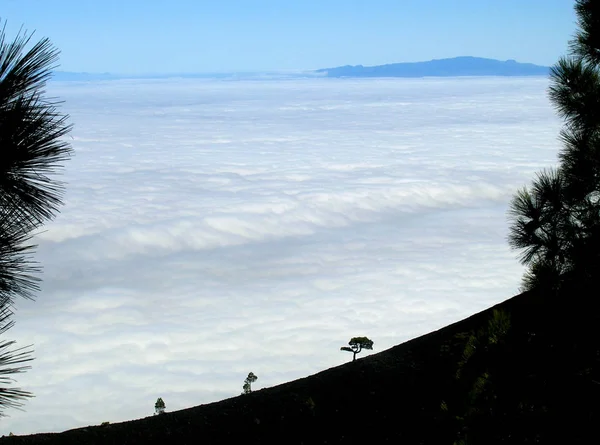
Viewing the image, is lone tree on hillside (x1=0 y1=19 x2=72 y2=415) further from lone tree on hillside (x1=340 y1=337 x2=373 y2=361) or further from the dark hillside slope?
lone tree on hillside (x1=340 y1=337 x2=373 y2=361)

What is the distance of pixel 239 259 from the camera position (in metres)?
156

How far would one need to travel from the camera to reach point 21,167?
3359 mm

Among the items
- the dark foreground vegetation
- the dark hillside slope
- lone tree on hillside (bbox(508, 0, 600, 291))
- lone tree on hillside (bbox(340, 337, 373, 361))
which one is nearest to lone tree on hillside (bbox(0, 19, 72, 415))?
the dark foreground vegetation

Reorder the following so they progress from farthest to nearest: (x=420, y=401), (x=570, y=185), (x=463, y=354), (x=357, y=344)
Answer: (x=357, y=344)
(x=570, y=185)
(x=420, y=401)
(x=463, y=354)

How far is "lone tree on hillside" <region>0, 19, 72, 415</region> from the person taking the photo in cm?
329

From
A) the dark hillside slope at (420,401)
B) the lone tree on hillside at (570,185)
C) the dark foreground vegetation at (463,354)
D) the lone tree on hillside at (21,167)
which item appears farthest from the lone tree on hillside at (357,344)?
the lone tree on hillside at (21,167)

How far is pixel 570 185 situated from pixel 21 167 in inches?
305

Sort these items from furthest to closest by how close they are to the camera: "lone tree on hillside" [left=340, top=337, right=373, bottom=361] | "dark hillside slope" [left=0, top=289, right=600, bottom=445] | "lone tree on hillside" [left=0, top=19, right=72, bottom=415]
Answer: "lone tree on hillside" [left=340, top=337, right=373, bottom=361] < "dark hillside slope" [left=0, top=289, right=600, bottom=445] < "lone tree on hillside" [left=0, top=19, right=72, bottom=415]

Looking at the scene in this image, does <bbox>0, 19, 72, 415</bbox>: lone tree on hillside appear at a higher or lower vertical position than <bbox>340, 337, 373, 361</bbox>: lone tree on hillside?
lower

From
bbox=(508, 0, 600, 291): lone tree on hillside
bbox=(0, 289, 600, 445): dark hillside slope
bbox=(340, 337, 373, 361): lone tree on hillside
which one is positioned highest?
bbox=(508, 0, 600, 291): lone tree on hillside

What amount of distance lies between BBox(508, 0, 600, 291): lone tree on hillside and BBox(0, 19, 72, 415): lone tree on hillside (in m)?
6.55

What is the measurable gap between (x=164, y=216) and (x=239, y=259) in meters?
38.5

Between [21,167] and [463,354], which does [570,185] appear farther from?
[21,167]

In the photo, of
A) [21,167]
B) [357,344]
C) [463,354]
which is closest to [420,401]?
[463,354]
